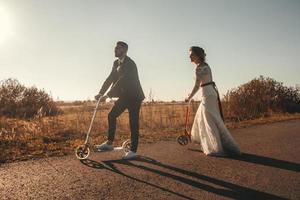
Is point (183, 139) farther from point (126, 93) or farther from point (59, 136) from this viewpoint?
point (59, 136)

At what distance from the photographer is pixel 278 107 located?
2166 centimetres

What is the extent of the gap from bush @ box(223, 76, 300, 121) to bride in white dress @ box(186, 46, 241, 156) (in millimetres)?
9352

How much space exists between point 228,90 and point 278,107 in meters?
3.81

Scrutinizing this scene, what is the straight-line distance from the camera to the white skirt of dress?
8.06 metres

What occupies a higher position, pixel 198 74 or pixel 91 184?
pixel 198 74

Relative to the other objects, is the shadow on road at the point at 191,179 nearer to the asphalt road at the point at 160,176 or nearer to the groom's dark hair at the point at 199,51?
the asphalt road at the point at 160,176

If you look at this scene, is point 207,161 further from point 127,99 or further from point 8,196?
A: point 8,196

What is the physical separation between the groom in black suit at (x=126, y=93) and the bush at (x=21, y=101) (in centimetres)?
1160

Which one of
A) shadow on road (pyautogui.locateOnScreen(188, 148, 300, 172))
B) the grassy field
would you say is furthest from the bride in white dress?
the grassy field

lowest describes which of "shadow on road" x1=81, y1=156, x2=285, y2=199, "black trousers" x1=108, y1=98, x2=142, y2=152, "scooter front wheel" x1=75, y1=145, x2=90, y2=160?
"shadow on road" x1=81, y1=156, x2=285, y2=199

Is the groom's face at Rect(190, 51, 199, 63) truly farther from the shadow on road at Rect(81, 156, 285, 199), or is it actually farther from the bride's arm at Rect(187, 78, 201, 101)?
the shadow on road at Rect(81, 156, 285, 199)

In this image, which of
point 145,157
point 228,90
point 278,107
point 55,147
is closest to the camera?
point 145,157

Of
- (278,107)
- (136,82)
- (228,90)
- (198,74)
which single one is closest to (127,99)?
(136,82)

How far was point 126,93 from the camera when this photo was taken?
7750 millimetres
